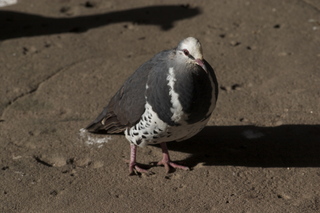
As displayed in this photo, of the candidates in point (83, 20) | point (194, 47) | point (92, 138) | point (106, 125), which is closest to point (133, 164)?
point (106, 125)

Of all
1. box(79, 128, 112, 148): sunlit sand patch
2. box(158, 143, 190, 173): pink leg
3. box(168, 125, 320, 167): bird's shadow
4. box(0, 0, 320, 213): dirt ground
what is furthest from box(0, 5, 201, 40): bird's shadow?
box(158, 143, 190, 173): pink leg

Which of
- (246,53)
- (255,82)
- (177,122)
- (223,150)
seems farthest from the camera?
(246,53)

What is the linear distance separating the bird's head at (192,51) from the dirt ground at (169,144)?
1038mm

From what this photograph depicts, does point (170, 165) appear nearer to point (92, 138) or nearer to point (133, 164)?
point (133, 164)

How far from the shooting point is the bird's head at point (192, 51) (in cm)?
436

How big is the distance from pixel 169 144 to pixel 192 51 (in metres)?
1.32

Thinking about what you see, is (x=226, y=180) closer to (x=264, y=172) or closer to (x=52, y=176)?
(x=264, y=172)

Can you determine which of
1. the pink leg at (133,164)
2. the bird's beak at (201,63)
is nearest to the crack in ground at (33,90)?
the pink leg at (133,164)

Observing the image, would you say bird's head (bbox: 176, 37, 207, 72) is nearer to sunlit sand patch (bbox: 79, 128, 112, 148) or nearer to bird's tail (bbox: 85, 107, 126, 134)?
bird's tail (bbox: 85, 107, 126, 134)

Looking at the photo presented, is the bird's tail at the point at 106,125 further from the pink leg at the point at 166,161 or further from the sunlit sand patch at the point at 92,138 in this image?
the pink leg at the point at 166,161

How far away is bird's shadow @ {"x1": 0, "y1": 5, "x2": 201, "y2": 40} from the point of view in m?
7.56

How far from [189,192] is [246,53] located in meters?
2.59

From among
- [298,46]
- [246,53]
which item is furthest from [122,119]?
[298,46]

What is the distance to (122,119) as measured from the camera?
16.6 ft
